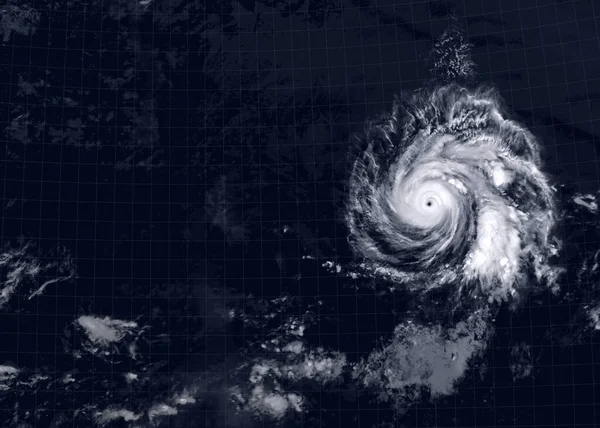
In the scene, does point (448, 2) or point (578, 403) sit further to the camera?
point (448, 2)

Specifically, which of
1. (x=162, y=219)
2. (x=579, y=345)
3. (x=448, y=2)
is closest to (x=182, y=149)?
(x=162, y=219)

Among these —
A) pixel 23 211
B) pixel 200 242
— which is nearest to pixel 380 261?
pixel 200 242

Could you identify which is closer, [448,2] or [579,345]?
[579,345]

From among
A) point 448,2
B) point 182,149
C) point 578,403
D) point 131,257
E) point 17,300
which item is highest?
point 448,2

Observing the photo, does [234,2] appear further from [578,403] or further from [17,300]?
[578,403]

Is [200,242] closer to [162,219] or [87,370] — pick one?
[162,219]

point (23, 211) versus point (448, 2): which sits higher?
point (448, 2)
